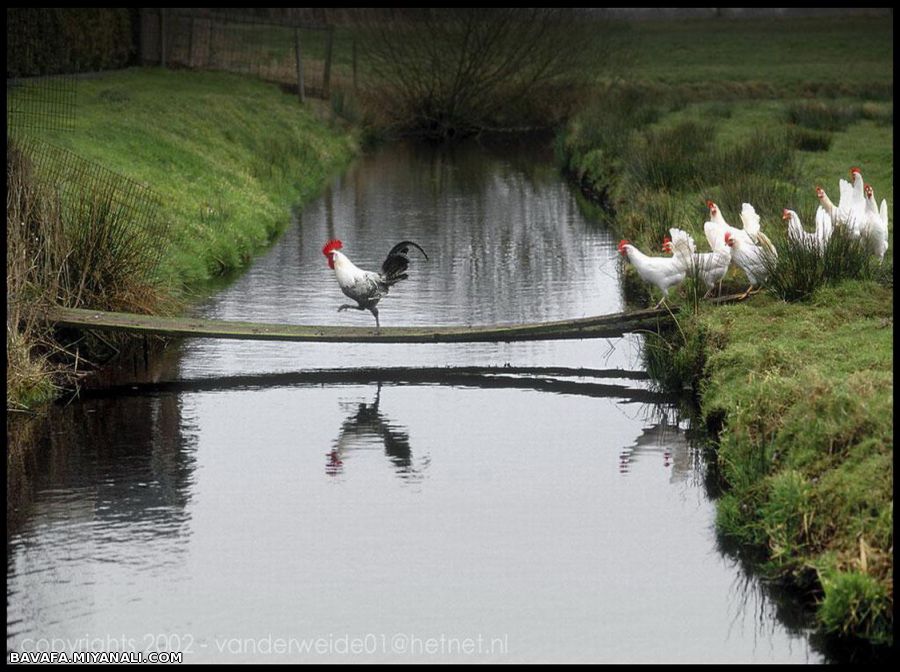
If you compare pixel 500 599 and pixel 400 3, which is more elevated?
pixel 400 3

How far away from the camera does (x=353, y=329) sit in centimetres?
1266

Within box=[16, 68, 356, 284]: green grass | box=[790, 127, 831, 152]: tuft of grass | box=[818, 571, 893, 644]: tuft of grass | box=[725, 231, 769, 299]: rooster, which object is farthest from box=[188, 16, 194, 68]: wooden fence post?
box=[818, 571, 893, 644]: tuft of grass

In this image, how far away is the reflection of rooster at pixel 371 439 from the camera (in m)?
10.1

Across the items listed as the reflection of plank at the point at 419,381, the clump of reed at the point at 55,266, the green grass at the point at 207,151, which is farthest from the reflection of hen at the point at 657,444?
the green grass at the point at 207,151

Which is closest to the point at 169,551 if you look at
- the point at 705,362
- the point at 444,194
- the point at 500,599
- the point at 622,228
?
the point at 500,599

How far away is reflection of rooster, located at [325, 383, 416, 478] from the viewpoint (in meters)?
10.1

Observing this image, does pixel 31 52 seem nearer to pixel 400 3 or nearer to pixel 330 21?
pixel 400 3

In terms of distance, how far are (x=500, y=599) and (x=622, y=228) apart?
11237mm

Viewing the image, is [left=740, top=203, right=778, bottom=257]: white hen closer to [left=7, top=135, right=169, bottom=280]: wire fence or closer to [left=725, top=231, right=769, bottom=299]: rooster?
[left=725, top=231, right=769, bottom=299]: rooster

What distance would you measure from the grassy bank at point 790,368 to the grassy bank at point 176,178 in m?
4.89

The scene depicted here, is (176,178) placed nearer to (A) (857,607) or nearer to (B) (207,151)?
(B) (207,151)

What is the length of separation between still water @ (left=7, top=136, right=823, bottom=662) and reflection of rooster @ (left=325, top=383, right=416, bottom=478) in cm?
3

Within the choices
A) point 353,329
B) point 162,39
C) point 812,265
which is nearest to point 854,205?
point 812,265

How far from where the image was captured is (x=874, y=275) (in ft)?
41.2
